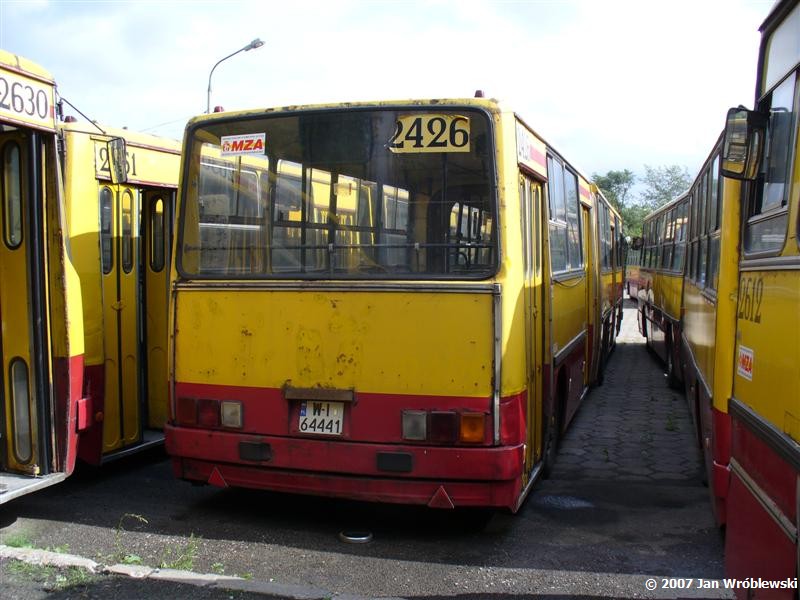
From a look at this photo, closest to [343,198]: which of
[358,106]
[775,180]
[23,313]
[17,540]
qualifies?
[358,106]

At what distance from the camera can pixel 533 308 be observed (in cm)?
529

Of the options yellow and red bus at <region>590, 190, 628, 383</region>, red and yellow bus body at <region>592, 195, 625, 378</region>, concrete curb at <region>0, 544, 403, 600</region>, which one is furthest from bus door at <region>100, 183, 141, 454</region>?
red and yellow bus body at <region>592, 195, 625, 378</region>

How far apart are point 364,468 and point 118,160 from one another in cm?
281

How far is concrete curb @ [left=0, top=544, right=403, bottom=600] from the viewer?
13.5 ft

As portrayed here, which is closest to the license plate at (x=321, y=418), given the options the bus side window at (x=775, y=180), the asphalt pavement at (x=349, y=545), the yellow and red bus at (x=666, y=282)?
the asphalt pavement at (x=349, y=545)

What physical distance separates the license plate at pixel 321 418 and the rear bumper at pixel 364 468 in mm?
71

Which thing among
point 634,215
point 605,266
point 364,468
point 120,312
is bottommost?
point 364,468

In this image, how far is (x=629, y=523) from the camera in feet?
17.8

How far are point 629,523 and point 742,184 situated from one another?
2638 mm

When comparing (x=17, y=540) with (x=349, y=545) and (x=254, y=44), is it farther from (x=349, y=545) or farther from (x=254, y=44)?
(x=254, y=44)

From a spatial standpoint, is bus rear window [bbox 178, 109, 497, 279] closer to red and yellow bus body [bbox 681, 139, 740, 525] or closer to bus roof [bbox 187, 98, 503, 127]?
bus roof [bbox 187, 98, 503, 127]

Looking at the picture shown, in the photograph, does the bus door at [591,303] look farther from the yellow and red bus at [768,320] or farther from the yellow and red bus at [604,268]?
the yellow and red bus at [768,320]

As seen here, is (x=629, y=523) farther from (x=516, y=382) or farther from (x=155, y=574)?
(x=155, y=574)

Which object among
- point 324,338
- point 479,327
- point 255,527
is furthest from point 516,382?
point 255,527
